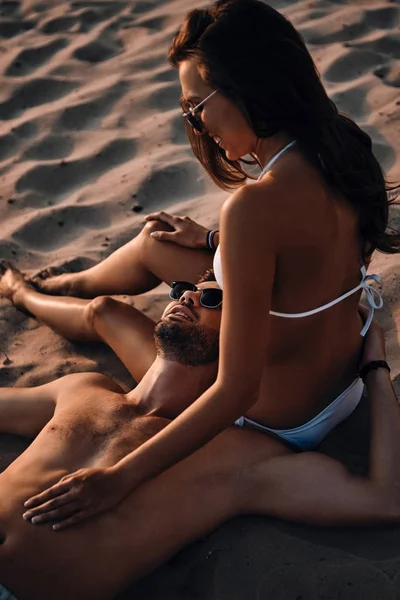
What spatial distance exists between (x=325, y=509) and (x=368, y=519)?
15 cm

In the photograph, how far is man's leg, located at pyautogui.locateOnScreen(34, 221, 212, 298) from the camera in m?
3.75

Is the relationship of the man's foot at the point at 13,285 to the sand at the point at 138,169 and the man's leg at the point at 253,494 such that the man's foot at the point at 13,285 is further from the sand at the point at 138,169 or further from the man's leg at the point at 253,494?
the man's leg at the point at 253,494

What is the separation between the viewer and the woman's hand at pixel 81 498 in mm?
2557

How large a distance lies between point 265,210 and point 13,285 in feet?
7.29

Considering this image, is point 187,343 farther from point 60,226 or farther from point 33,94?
point 33,94

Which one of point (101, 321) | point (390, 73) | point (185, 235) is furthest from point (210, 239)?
point (390, 73)

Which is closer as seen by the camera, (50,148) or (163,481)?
(163,481)

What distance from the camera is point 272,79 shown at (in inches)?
96.7

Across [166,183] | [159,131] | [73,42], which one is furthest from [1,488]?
[73,42]

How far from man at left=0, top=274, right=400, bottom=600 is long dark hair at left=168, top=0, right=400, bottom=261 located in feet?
2.86

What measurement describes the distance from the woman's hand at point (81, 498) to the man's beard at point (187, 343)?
28.3 inches

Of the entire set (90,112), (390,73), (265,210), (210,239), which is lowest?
(390,73)

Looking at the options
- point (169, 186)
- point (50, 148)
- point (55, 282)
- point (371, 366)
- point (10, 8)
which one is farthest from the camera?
point (10, 8)

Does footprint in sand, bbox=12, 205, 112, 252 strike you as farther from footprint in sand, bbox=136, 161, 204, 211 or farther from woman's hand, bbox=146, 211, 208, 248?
woman's hand, bbox=146, 211, 208, 248
